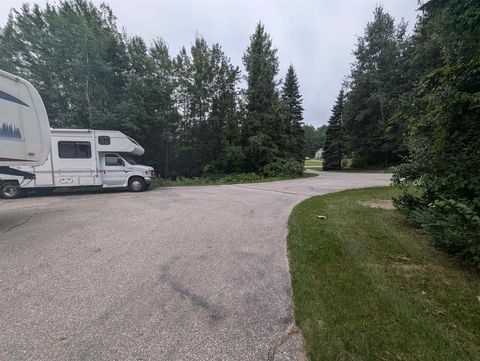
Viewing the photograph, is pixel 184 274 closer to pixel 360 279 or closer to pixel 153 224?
pixel 360 279

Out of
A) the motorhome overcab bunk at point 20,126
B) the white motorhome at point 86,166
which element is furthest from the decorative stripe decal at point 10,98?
the white motorhome at point 86,166

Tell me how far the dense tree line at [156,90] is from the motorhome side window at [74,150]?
3.70 meters

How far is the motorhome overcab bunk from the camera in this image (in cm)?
505

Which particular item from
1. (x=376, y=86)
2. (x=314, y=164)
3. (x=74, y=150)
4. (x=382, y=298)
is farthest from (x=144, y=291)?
(x=314, y=164)

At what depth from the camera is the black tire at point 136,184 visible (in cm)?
1137

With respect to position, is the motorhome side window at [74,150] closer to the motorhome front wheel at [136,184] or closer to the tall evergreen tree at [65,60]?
the motorhome front wheel at [136,184]

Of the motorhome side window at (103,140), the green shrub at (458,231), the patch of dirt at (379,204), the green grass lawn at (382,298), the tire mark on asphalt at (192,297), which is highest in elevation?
the motorhome side window at (103,140)

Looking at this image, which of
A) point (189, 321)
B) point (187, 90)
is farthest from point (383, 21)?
point (189, 321)

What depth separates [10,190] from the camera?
9695mm

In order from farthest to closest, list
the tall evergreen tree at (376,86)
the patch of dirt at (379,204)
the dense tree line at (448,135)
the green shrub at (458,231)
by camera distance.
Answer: the tall evergreen tree at (376,86)
the patch of dirt at (379,204)
the dense tree line at (448,135)
the green shrub at (458,231)

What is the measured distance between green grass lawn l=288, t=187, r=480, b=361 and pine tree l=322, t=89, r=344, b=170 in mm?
31279

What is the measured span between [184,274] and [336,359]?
6.73 ft

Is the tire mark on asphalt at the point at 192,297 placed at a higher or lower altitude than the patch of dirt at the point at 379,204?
lower

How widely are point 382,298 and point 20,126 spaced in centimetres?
752
